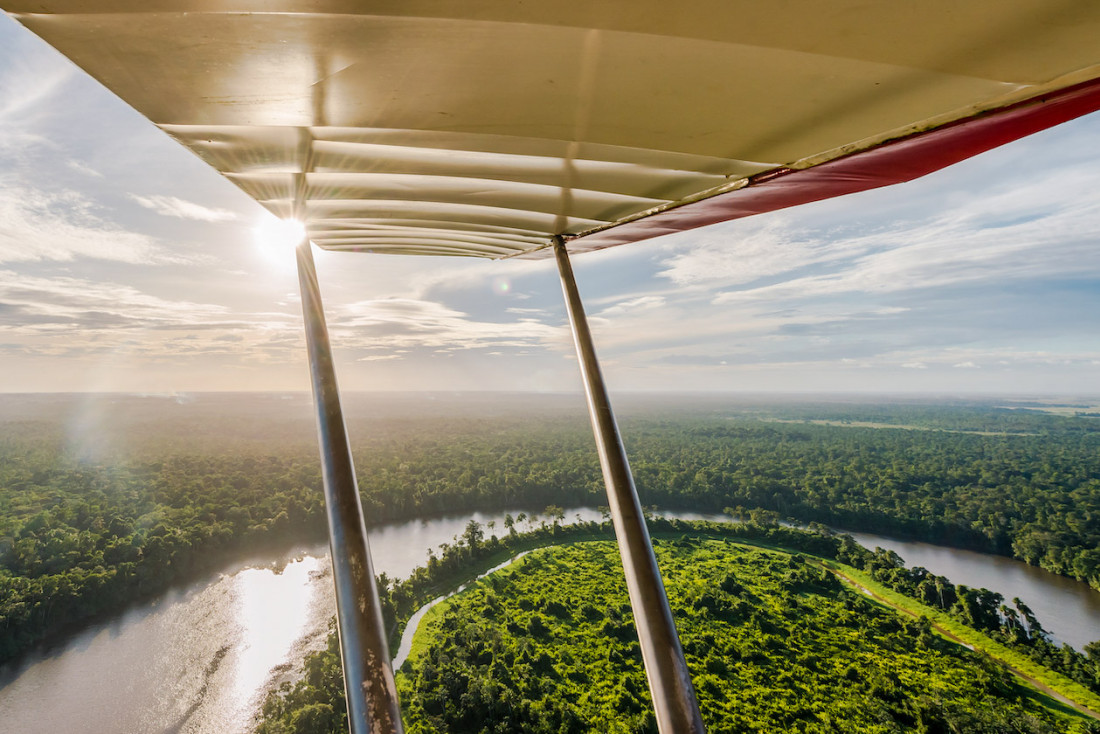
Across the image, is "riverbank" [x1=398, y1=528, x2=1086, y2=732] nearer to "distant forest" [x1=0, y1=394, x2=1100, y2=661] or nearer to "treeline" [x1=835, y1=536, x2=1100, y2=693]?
"treeline" [x1=835, y1=536, x2=1100, y2=693]

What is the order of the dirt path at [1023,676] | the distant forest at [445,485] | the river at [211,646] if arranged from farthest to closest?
the distant forest at [445,485], the dirt path at [1023,676], the river at [211,646]

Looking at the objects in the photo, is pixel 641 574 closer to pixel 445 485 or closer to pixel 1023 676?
pixel 1023 676

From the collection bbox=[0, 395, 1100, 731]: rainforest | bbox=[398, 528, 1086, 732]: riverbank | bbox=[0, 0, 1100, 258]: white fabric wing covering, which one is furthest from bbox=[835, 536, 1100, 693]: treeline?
bbox=[0, 0, 1100, 258]: white fabric wing covering

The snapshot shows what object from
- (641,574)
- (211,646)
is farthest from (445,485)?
(641,574)

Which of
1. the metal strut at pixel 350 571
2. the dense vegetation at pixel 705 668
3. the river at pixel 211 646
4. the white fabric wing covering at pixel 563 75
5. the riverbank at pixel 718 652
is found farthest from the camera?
the river at pixel 211 646

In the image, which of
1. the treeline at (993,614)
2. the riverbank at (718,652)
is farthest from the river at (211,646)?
the riverbank at (718,652)

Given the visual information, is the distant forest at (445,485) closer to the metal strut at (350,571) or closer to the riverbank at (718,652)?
the riverbank at (718,652)

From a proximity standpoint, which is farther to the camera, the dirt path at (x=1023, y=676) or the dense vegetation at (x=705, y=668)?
the dirt path at (x=1023, y=676)
